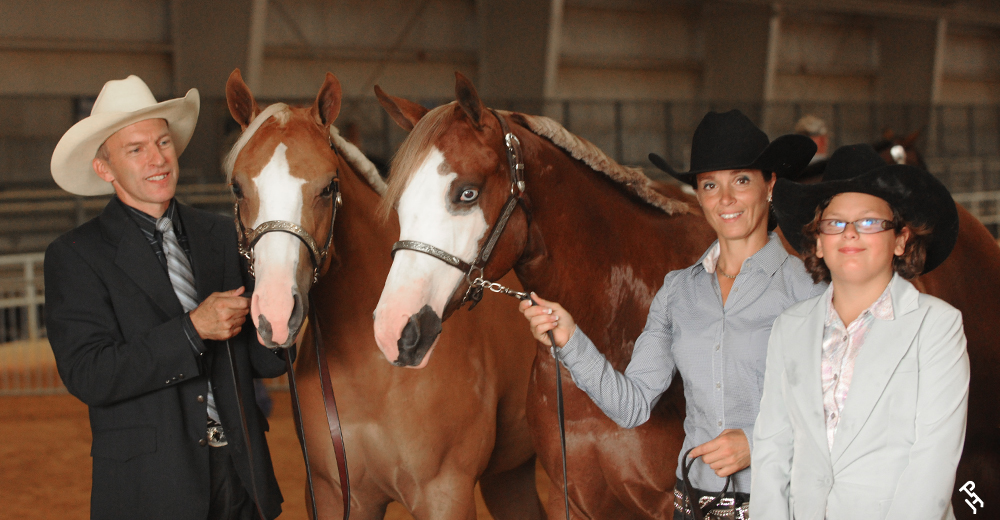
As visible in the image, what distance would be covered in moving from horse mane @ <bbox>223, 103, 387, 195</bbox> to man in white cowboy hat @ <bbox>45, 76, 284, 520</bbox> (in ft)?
0.54

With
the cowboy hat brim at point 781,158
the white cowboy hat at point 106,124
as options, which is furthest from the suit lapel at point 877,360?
the white cowboy hat at point 106,124

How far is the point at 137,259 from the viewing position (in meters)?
2.04

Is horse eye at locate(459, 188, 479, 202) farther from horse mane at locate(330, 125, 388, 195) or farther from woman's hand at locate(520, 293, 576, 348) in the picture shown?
horse mane at locate(330, 125, 388, 195)

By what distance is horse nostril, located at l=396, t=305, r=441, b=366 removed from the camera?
1683 mm

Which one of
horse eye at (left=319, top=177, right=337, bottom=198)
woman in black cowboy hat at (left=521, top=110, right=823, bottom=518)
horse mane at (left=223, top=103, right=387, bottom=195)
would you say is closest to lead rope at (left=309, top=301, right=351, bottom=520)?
horse eye at (left=319, top=177, right=337, bottom=198)

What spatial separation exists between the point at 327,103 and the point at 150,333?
0.82m

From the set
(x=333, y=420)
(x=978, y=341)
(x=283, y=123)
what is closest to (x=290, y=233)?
(x=283, y=123)

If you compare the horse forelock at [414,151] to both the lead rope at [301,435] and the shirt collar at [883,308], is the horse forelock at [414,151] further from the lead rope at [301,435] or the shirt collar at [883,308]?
the shirt collar at [883,308]

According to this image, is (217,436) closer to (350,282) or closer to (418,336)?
(350,282)

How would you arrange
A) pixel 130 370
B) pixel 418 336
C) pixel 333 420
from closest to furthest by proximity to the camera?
1. pixel 418 336
2. pixel 130 370
3. pixel 333 420

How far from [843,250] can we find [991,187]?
1689 centimetres

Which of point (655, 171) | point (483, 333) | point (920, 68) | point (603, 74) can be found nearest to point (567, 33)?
point (603, 74)

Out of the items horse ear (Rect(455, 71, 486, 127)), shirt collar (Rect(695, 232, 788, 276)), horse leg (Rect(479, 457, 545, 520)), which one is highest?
horse ear (Rect(455, 71, 486, 127))

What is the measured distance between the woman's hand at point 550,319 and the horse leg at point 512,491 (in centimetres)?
157
